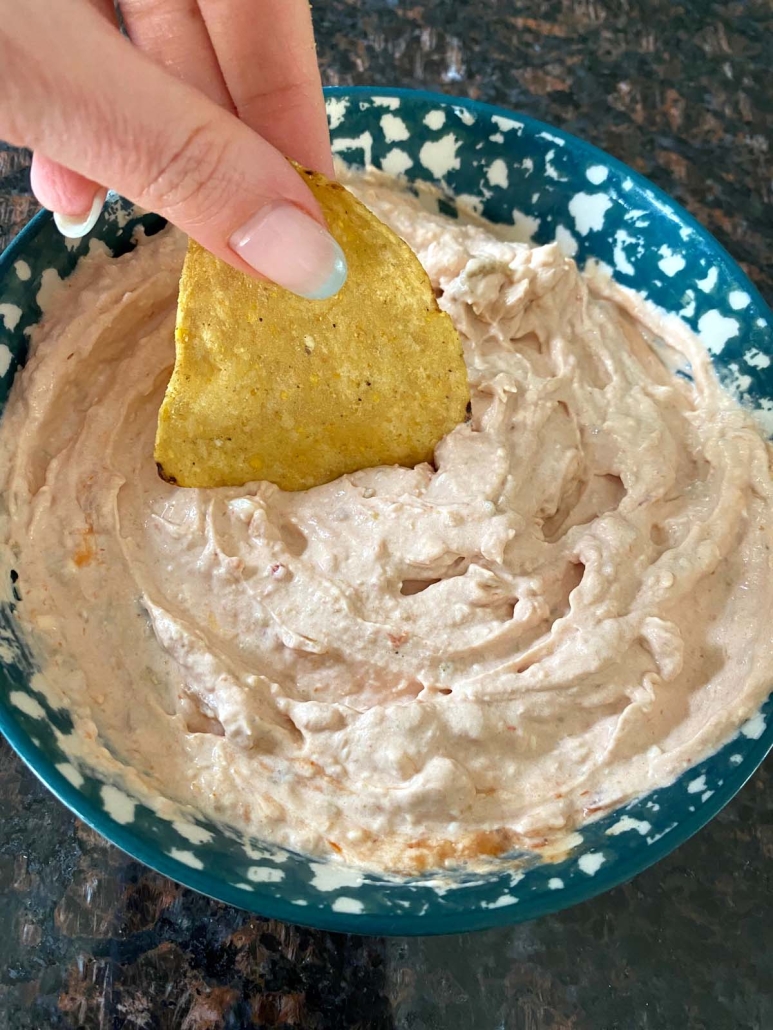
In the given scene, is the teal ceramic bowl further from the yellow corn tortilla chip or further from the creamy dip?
the yellow corn tortilla chip

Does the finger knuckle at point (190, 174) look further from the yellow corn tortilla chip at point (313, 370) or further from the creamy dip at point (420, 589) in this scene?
the creamy dip at point (420, 589)

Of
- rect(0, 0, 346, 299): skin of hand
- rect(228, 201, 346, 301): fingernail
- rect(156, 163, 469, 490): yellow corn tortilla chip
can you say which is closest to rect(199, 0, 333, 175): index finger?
rect(0, 0, 346, 299): skin of hand

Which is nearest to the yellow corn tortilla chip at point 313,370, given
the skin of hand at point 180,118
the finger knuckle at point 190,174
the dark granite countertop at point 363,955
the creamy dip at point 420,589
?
the creamy dip at point 420,589

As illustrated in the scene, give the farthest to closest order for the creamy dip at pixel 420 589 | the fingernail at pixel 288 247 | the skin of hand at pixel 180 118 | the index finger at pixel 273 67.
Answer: the index finger at pixel 273 67 → the creamy dip at pixel 420 589 → the fingernail at pixel 288 247 → the skin of hand at pixel 180 118

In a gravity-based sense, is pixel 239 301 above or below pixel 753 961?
above

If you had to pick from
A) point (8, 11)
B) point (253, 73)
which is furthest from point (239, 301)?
point (8, 11)

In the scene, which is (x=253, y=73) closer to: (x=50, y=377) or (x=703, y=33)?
(x=50, y=377)

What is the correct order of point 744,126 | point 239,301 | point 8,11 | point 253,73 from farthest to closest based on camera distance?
point 744,126
point 253,73
point 239,301
point 8,11
